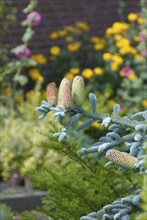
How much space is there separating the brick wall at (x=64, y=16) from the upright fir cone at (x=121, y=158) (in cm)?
666

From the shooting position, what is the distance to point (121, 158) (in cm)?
153

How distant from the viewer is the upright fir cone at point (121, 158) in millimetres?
1521

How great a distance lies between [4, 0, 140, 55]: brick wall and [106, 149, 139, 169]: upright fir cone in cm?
666

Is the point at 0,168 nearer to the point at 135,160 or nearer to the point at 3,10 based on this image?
the point at 3,10

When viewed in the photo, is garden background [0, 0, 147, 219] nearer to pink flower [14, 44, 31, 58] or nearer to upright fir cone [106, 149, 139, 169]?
pink flower [14, 44, 31, 58]

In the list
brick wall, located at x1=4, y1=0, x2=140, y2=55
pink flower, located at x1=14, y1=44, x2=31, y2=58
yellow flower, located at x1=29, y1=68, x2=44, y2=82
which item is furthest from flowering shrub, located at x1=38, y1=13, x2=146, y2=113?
pink flower, located at x1=14, y1=44, x2=31, y2=58

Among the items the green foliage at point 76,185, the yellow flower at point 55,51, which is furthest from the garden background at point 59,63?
the green foliage at point 76,185

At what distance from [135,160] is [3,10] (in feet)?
18.8

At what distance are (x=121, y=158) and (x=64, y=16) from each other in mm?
7162

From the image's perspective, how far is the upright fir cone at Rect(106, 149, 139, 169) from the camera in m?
1.52

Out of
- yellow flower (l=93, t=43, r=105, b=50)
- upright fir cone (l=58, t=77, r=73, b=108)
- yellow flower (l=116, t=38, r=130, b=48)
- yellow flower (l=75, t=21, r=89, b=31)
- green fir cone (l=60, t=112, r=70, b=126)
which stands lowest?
green fir cone (l=60, t=112, r=70, b=126)

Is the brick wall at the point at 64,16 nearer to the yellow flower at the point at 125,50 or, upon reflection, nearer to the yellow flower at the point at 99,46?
the yellow flower at the point at 99,46

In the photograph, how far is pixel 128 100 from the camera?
22.5 feet

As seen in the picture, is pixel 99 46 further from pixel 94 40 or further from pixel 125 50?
pixel 125 50
